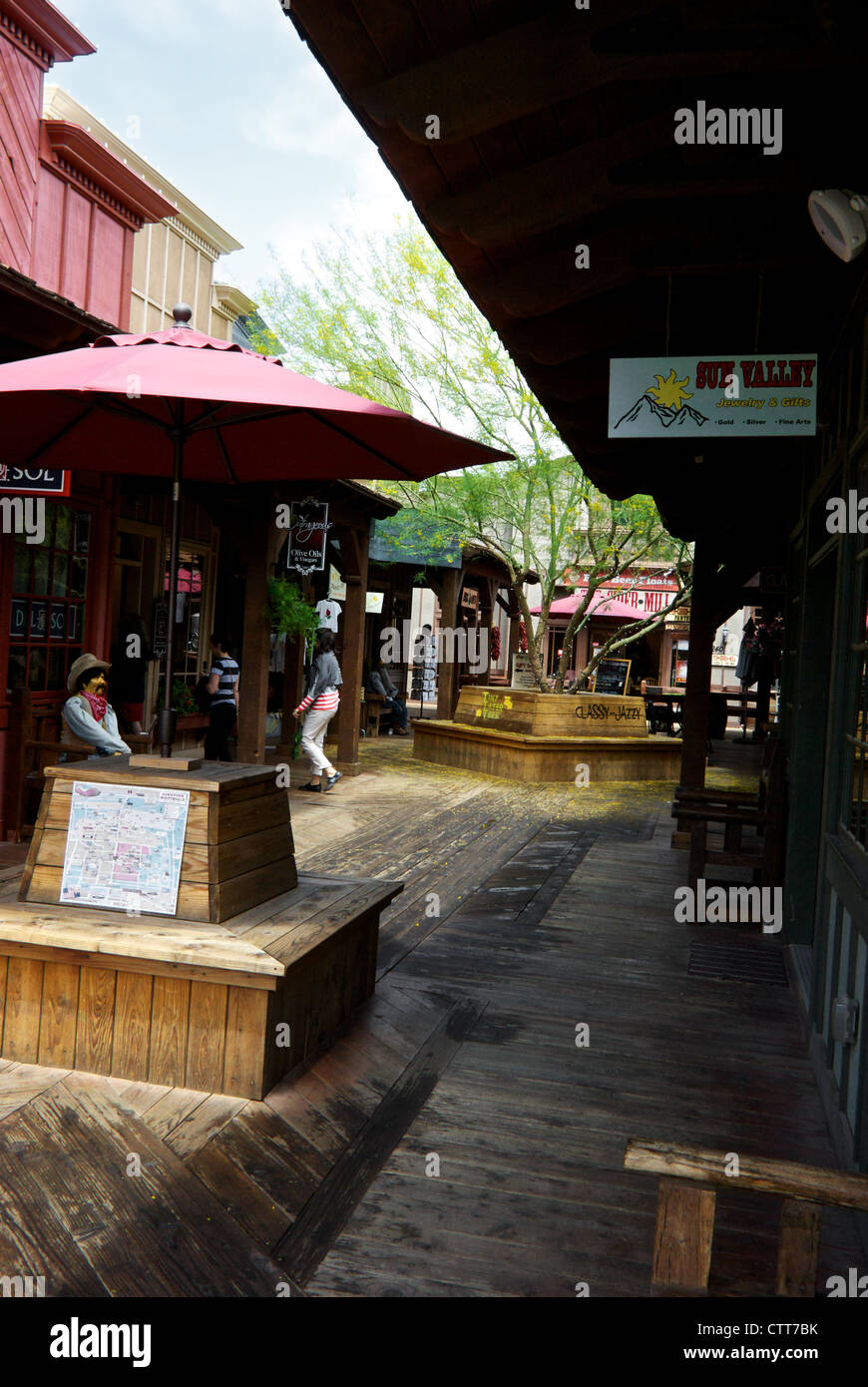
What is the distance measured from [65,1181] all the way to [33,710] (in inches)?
205

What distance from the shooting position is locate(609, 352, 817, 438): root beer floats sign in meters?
4.34

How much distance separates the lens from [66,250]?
10.3 m

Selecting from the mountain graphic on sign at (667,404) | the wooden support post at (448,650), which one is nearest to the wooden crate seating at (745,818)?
the mountain graphic on sign at (667,404)

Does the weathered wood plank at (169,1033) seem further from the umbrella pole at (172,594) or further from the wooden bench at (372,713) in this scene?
the wooden bench at (372,713)

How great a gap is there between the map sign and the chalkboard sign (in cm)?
1941

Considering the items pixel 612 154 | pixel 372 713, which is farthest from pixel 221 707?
pixel 612 154

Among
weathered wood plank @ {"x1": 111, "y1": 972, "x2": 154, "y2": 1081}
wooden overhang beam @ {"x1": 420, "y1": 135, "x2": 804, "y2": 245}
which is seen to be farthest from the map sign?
wooden overhang beam @ {"x1": 420, "y1": 135, "x2": 804, "y2": 245}

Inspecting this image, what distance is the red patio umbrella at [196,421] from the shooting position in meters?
3.47

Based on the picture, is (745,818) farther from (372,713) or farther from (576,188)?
(372,713)

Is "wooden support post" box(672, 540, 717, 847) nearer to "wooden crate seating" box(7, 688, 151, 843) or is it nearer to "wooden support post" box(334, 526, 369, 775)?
"wooden support post" box(334, 526, 369, 775)

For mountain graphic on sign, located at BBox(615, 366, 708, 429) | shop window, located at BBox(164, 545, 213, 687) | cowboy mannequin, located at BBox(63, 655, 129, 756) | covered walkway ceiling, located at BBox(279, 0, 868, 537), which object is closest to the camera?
covered walkway ceiling, located at BBox(279, 0, 868, 537)

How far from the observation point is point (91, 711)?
7016 mm

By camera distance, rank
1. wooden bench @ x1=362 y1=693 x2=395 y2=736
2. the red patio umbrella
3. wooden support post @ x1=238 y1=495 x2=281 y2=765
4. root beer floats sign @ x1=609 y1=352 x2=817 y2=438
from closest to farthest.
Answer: the red patio umbrella → root beer floats sign @ x1=609 y1=352 x2=817 y2=438 → wooden support post @ x1=238 y1=495 x2=281 y2=765 → wooden bench @ x1=362 y1=693 x2=395 y2=736
